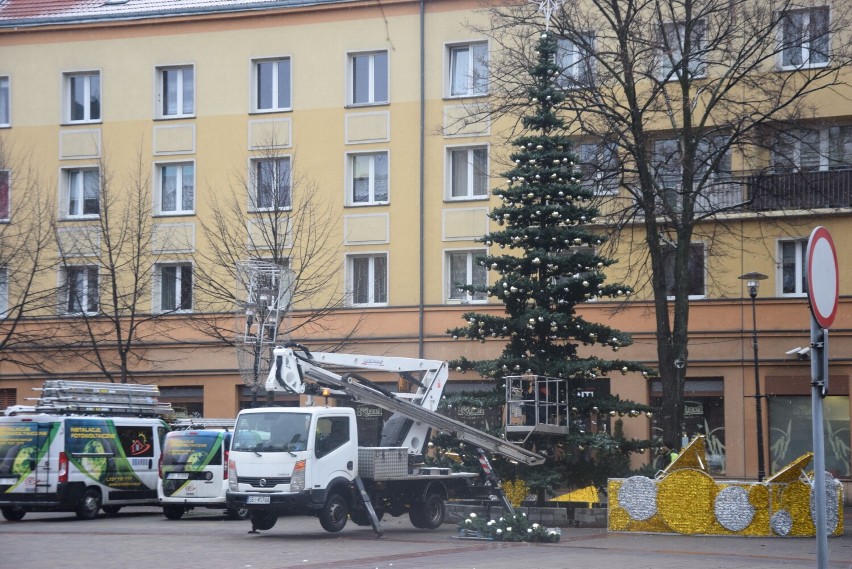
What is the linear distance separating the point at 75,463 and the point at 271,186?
12202 millimetres

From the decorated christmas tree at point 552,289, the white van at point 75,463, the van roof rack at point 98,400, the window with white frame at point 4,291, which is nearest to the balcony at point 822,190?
the decorated christmas tree at point 552,289

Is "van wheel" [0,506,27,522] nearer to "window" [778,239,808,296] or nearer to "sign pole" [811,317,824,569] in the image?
"window" [778,239,808,296]

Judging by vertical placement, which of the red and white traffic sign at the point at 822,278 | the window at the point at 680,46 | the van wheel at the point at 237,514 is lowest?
the van wheel at the point at 237,514

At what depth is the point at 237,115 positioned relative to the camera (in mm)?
37250

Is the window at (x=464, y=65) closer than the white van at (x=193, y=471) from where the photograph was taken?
No

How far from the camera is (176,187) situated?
1496 inches

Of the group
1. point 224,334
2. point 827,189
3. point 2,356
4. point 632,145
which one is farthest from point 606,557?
point 2,356

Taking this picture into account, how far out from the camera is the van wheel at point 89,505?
26109 mm

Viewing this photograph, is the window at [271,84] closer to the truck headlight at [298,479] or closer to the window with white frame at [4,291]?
the window with white frame at [4,291]

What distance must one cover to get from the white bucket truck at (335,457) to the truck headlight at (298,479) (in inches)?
0.7

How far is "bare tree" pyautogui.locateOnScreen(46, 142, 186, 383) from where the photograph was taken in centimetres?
3659

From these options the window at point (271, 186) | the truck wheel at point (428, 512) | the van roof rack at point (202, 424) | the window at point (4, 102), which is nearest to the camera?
the truck wheel at point (428, 512)

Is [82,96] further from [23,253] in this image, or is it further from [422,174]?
[422,174]

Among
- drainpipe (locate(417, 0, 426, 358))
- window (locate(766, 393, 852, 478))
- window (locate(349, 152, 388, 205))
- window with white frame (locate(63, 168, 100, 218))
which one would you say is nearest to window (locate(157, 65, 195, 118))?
window with white frame (locate(63, 168, 100, 218))
